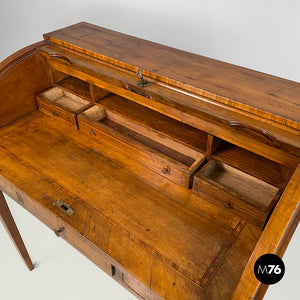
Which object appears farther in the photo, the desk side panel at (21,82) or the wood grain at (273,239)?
the desk side panel at (21,82)

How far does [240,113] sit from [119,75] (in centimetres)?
63

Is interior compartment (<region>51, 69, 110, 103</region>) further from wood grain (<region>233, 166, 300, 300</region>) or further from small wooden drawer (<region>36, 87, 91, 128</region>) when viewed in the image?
wood grain (<region>233, 166, 300, 300</region>)

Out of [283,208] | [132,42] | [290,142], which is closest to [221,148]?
[290,142]

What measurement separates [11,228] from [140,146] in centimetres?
114

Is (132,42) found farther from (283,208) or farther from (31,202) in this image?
(283,208)

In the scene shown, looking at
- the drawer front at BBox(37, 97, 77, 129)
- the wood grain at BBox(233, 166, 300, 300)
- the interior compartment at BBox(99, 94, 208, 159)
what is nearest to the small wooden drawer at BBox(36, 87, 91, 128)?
the drawer front at BBox(37, 97, 77, 129)

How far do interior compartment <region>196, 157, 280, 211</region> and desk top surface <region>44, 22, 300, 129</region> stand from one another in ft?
0.96

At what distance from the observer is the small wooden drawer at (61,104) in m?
1.88

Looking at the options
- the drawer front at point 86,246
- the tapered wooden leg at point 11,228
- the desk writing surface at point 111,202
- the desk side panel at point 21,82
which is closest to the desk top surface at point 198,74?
the desk side panel at point 21,82

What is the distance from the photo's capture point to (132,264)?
49.8 inches

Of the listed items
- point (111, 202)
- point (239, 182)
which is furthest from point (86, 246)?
point (239, 182)

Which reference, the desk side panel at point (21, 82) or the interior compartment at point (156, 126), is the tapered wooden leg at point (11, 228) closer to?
the desk side panel at point (21, 82)

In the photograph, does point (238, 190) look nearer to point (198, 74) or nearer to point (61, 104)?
point (198, 74)

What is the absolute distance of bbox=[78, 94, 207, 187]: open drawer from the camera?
154 centimetres
